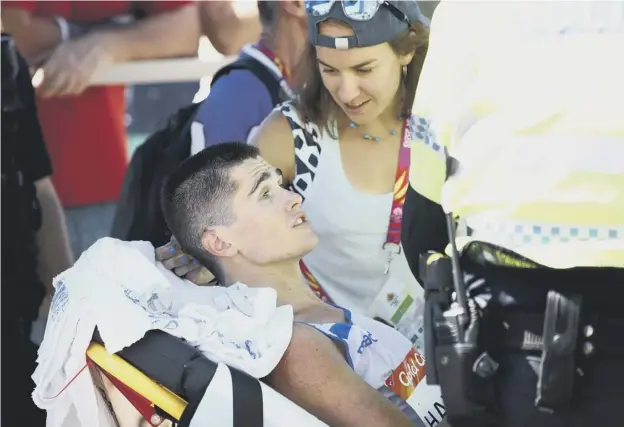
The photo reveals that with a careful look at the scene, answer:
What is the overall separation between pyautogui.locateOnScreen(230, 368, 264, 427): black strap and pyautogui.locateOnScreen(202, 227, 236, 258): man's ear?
0.53 metres

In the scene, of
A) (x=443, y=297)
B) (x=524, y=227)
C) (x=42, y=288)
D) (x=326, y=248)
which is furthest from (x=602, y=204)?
(x=42, y=288)

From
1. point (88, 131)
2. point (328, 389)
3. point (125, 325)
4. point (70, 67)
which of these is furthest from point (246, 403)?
point (88, 131)

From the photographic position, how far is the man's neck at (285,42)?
10.9 ft

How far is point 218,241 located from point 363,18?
2.33 ft

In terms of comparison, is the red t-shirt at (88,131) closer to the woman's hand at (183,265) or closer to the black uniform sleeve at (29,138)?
the black uniform sleeve at (29,138)

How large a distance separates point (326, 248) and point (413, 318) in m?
0.34

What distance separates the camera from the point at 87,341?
2344 mm

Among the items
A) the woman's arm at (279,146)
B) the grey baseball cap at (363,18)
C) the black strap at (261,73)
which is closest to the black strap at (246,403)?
the woman's arm at (279,146)

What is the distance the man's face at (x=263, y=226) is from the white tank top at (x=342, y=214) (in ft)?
1.10

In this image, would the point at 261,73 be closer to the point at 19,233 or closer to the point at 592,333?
the point at 19,233

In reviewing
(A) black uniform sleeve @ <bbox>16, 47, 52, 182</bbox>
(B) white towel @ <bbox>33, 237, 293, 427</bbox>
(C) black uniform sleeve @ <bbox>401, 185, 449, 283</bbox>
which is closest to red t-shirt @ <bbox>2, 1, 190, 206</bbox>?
(A) black uniform sleeve @ <bbox>16, 47, 52, 182</bbox>

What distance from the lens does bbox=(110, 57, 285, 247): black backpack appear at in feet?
10.9

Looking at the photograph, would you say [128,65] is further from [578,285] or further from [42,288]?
[578,285]

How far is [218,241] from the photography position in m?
2.70
